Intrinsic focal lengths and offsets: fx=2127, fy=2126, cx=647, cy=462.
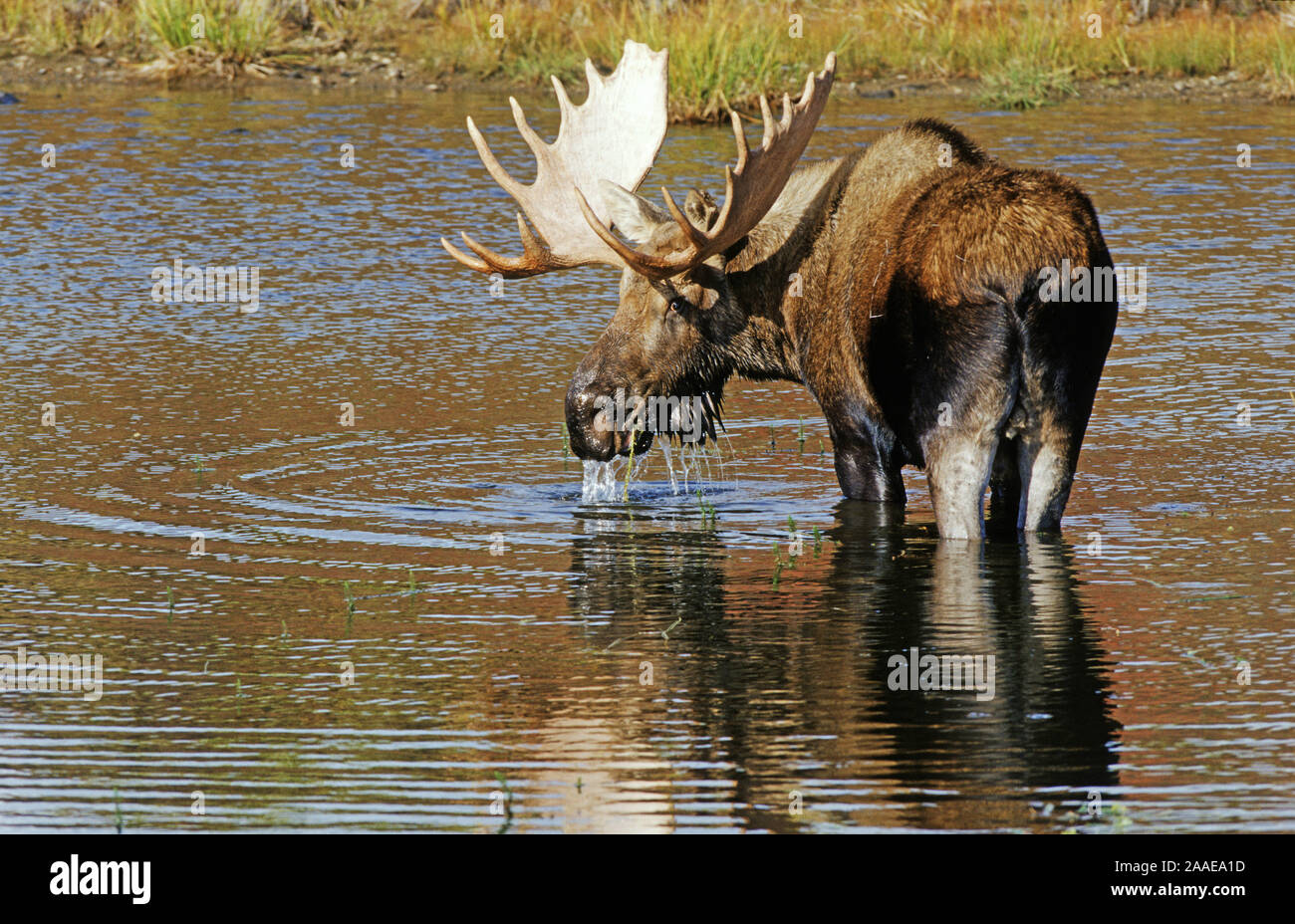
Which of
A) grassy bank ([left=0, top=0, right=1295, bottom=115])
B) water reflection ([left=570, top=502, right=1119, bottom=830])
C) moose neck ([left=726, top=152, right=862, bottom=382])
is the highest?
grassy bank ([left=0, top=0, right=1295, bottom=115])

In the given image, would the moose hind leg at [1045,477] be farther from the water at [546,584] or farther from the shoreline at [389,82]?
the shoreline at [389,82]

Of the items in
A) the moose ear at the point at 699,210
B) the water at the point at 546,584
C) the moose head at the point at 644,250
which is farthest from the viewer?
the moose ear at the point at 699,210

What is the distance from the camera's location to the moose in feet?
24.3

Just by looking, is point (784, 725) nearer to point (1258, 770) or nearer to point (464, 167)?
point (1258, 770)

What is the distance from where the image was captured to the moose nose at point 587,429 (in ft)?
29.3

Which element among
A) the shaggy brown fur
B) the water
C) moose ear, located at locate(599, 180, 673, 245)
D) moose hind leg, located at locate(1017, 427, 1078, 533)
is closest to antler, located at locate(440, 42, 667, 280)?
moose ear, located at locate(599, 180, 673, 245)

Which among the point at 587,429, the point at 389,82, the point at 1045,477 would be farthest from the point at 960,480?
the point at 389,82

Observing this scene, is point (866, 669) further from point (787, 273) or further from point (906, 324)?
point (787, 273)

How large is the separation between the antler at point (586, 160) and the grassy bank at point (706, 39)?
40.0ft

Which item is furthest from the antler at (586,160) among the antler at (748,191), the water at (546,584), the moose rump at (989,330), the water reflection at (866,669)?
the moose rump at (989,330)

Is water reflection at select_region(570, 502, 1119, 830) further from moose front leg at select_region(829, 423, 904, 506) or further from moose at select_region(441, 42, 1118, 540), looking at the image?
moose at select_region(441, 42, 1118, 540)

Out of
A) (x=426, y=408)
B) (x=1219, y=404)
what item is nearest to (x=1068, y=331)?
(x=1219, y=404)

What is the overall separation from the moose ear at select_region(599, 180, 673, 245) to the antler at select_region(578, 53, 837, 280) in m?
0.23
